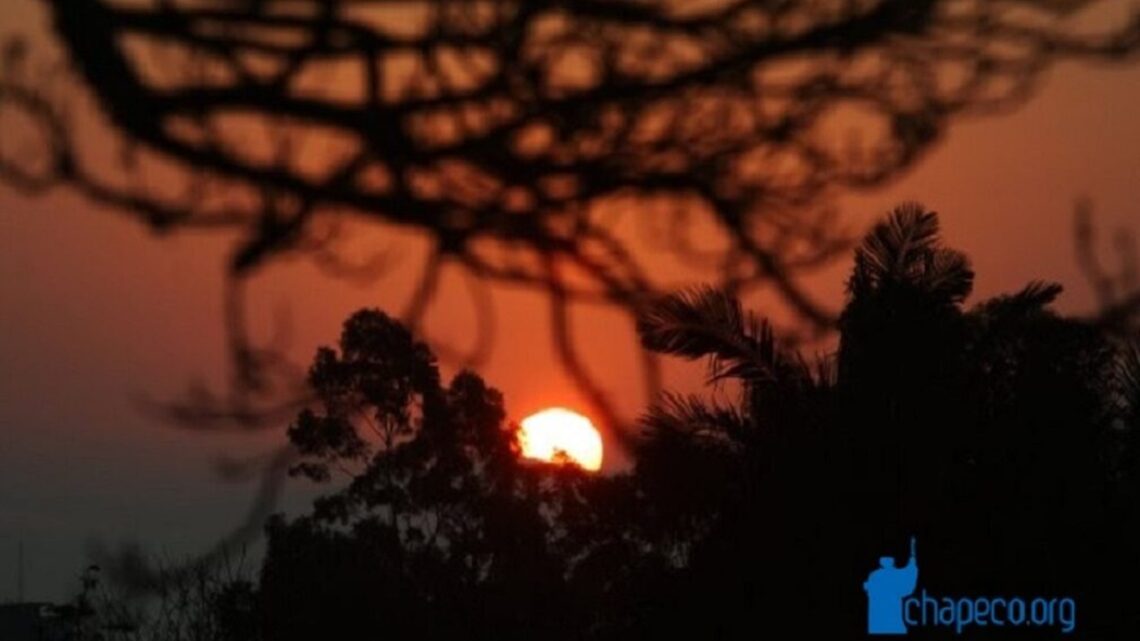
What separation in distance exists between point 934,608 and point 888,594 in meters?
0.18

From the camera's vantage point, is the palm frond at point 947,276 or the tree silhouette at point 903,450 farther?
the palm frond at point 947,276

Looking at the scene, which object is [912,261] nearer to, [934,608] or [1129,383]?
[1129,383]

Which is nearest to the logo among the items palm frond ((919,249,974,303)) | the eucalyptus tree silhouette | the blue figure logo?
the blue figure logo

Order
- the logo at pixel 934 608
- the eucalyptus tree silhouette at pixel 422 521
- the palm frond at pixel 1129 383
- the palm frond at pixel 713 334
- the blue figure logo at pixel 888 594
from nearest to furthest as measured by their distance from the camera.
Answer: the logo at pixel 934 608 → the blue figure logo at pixel 888 594 → the palm frond at pixel 1129 383 → the palm frond at pixel 713 334 → the eucalyptus tree silhouette at pixel 422 521

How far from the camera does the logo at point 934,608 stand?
9.27 meters

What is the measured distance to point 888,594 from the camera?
9.45 meters

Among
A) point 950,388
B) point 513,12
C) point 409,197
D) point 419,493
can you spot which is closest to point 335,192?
point 409,197

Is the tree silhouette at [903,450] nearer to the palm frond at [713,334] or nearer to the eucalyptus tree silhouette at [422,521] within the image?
the palm frond at [713,334]

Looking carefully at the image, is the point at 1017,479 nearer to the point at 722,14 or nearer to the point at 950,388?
the point at 950,388

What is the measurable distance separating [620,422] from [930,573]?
8.08 ft

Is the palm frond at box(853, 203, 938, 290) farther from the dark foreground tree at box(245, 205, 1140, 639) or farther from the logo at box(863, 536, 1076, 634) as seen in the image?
the logo at box(863, 536, 1076, 634)

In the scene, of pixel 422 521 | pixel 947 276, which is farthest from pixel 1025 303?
pixel 422 521

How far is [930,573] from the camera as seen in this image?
9.48 metres

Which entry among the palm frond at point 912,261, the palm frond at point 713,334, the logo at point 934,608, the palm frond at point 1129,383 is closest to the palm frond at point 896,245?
the palm frond at point 912,261
